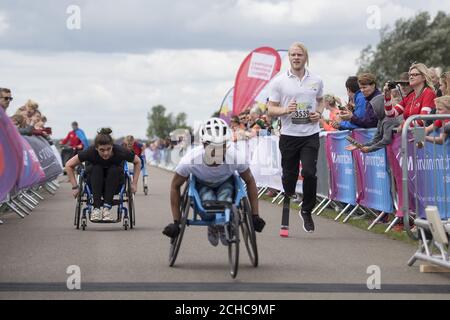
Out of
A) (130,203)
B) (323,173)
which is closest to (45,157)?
(323,173)

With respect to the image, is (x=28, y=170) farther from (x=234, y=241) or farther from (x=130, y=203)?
(x=234, y=241)

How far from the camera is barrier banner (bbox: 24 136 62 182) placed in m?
21.5

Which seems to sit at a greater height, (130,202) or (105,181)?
(105,181)

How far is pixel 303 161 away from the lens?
42.9 ft

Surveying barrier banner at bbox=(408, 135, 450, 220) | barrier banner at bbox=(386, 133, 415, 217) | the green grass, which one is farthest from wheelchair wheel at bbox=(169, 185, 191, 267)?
barrier banner at bbox=(386, 133, 415, 217)

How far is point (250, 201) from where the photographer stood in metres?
10.4

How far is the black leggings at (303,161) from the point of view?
42.8ft

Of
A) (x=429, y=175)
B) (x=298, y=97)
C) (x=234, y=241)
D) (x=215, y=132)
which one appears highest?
(x=298, y=97)

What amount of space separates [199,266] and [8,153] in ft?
6.50

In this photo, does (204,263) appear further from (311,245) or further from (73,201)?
(73,201)

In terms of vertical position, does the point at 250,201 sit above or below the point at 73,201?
above

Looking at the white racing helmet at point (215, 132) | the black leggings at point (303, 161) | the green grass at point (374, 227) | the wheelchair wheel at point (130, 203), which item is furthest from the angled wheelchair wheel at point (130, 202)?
the white racing helmet at point (215, 132)
